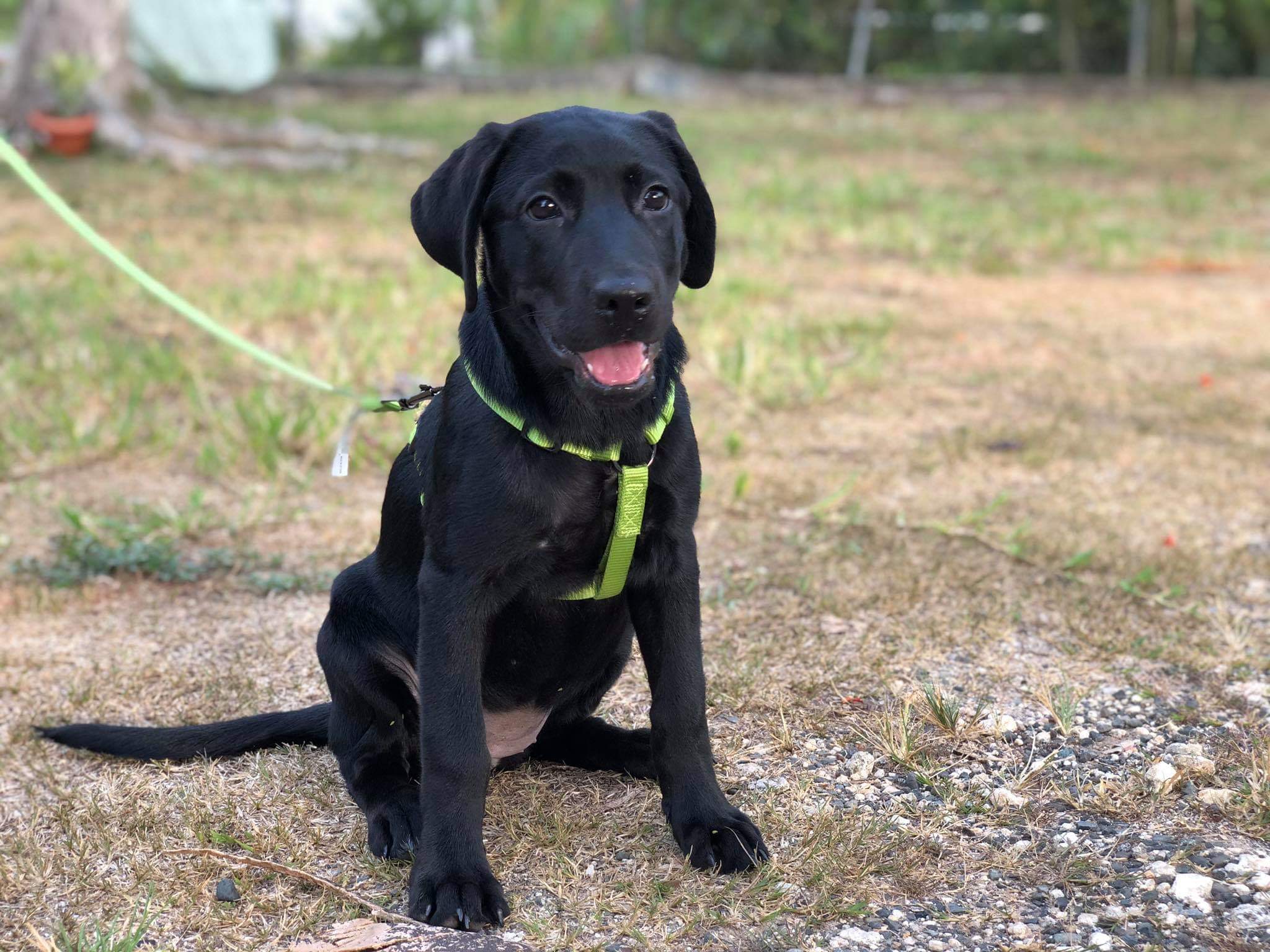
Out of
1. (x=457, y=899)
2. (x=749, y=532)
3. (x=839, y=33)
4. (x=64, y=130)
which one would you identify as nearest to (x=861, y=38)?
(x=839, y=33)

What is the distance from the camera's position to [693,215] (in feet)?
8.16

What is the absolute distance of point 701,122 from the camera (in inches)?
544

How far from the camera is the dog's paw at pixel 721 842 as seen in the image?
2408 mm

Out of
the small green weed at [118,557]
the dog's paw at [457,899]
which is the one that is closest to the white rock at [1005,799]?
the dog's paw at [457,899]

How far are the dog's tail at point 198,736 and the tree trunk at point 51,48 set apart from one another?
29.4ft

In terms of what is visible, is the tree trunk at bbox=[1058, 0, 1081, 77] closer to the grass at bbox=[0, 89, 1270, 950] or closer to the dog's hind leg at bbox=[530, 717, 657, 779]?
the grass at bbox=[0, 89, 1270, 950]

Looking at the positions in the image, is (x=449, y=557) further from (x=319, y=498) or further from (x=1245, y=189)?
(x=1245, y=189)

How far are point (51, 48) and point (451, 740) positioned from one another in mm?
9954

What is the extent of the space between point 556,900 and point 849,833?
56 centimetres

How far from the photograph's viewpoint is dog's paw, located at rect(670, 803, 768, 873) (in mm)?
2408

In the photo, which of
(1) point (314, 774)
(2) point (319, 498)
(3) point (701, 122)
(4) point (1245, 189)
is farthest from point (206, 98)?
(1) point (314, 774)

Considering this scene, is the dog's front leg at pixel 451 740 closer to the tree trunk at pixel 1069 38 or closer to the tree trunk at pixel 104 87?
the tree trunk at pixel 104 87

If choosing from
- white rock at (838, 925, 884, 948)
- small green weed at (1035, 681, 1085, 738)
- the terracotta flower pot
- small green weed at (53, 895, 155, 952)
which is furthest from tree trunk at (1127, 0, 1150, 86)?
small green weed at (53, 895, 155, 952)

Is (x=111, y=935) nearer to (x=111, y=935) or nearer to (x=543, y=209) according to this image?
(x=111, y=935)
